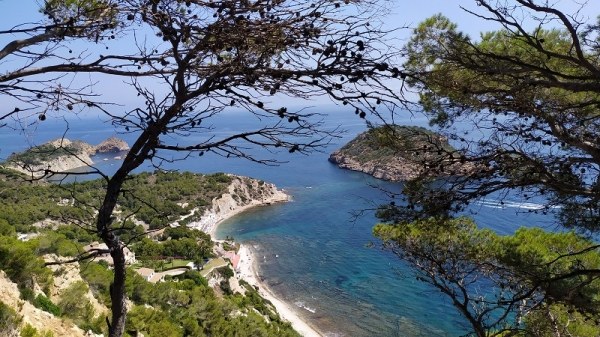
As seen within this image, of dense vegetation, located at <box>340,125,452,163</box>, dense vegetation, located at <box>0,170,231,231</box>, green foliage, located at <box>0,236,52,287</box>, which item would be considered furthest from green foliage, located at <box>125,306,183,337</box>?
dense vegetation, located at <box>0,170,231,231</box>

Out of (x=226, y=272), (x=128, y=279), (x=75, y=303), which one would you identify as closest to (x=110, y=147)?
(x=226, y=272)

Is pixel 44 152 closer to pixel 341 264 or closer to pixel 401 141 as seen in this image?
pixel 401 141

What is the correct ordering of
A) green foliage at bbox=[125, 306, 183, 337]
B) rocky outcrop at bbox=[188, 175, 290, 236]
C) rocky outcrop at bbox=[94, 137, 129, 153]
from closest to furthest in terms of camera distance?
green foliage at bbox=[125, 306, 183, 337], rocky outcrop at bbox=[188, 175, 290, 236], rocky outcrop at bbox=[94, 137, 129, 153]

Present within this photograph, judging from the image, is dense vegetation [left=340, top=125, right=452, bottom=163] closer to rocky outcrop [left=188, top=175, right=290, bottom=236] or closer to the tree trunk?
the tree trunk

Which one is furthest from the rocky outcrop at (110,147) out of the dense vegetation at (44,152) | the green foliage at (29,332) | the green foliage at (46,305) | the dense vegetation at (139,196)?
the dense vegetation at (44,152)

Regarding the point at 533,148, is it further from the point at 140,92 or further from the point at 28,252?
the point at 28,252

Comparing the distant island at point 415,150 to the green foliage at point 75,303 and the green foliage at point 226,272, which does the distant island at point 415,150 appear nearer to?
the green foliage at point 75,303

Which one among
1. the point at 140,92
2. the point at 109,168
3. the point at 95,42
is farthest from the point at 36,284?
the point at 109,168
